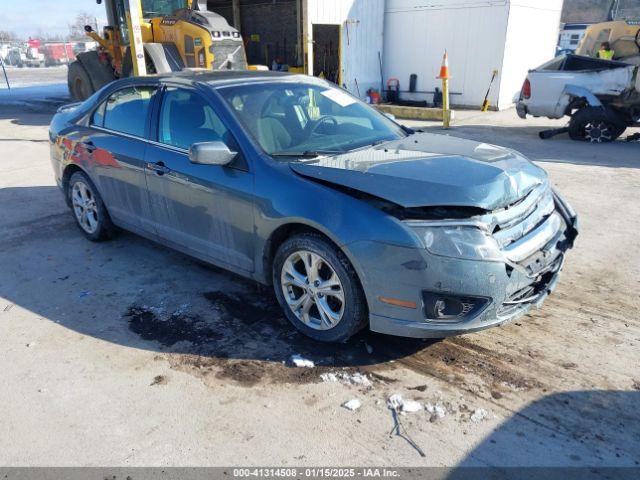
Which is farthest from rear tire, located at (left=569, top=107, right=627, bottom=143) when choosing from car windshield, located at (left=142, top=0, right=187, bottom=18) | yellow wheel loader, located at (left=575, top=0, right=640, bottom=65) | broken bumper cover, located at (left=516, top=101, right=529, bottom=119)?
car windshield, located at (left=142, top=0, right=187, bottom=18)

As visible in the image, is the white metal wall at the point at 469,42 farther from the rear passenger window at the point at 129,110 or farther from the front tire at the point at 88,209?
the front tire at the point at 88,209

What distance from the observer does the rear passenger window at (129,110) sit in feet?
14.1

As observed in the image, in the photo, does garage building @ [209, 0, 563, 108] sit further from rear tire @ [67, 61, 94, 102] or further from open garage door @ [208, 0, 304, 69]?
rear tire @ [67, 61, 94, 102]

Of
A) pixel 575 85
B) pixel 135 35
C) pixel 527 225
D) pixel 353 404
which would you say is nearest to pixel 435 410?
pixel 353 404

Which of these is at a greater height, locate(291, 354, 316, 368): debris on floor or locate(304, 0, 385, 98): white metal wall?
locate(304, 0, 385, 98): white metal wall

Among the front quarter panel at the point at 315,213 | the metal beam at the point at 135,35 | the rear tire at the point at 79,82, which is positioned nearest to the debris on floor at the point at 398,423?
the front quarter panel at the point at 315,213

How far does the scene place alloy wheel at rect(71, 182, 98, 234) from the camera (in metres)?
5.06

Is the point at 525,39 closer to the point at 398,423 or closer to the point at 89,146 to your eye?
the point at 89,146

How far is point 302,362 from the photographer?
10.4 ft

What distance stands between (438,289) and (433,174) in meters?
0.74

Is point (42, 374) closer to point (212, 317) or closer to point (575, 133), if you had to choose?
point (212, 317)

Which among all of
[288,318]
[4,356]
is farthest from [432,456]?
[4,356]

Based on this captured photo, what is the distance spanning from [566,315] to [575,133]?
8.04m

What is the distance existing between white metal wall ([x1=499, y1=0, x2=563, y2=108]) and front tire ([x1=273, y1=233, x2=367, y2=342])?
543 inches
